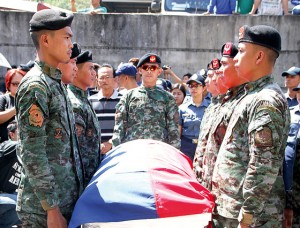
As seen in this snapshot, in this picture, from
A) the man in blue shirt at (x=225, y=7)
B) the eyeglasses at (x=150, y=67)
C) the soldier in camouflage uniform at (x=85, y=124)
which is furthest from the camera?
the man in blue shirt at (x=225, y=7)

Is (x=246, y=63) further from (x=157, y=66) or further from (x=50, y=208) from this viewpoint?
(x=157, y=66)

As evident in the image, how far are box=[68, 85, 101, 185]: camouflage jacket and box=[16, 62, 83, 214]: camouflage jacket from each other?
0.58m

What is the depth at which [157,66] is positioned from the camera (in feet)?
18.8

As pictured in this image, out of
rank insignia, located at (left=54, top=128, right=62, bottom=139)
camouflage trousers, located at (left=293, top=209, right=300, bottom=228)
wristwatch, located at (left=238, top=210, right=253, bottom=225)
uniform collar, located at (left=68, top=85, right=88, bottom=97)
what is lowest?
camouflage trousers, located at (left=293, top=209, right=300, bottom=228)

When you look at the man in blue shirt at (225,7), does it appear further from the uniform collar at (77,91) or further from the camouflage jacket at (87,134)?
the camouflage jacket at (87,134)

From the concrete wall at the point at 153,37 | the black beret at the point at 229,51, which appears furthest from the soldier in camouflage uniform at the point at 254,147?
the concrete wall at the point at 153,37

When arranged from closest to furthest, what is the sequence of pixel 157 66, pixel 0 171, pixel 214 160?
pixel 214 160
pixel 0 171
pixel 157 66

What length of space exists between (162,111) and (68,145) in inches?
99.8

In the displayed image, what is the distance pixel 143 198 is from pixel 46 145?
0.65m

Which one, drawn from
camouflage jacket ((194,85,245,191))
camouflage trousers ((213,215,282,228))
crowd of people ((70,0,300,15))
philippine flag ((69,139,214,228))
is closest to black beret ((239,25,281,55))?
camouflage jacket ((194,85,245,191))

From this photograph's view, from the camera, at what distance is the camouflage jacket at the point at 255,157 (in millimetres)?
2895

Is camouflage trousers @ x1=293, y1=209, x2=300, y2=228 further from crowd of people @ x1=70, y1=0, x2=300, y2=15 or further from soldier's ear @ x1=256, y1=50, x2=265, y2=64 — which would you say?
crowd of people @ x1=70, y1=0, x2=300, y2=15

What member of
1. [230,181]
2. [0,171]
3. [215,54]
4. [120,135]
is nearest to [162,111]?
[120,135]

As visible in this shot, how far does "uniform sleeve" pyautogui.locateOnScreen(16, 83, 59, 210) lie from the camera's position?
9.32 feet
